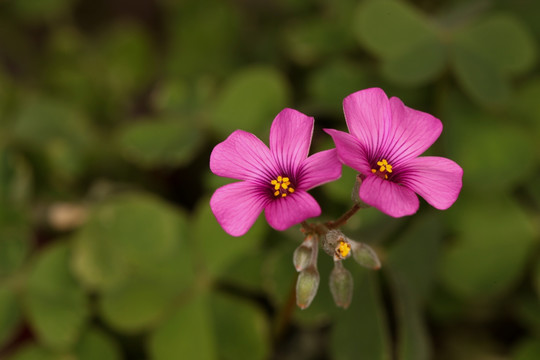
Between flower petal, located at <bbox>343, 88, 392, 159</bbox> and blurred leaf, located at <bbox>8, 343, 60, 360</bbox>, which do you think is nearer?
flower petal, located at <bbox>343, 88, 392, 159</bbox>

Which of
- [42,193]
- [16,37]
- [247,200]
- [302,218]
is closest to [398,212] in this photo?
[302,218]

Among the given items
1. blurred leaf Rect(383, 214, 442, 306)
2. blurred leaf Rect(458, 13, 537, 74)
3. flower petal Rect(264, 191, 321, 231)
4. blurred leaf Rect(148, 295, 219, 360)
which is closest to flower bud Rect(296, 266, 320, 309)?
flower petal Rect(264, 191, 321, 231)

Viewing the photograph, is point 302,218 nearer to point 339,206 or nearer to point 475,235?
point 339,206

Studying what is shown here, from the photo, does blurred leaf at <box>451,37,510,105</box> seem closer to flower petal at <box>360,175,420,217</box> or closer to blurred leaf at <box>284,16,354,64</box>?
blurred leaf at <box>284,16,354,64</box>

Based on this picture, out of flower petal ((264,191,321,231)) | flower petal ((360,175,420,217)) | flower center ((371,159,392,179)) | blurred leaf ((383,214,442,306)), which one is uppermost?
flower petal ((360,175,420,217))

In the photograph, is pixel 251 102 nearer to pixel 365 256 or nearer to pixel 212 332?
pixel 212 332

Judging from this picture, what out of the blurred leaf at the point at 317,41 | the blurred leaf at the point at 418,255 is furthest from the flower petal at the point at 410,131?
the blurred leaf at the point at 317,41

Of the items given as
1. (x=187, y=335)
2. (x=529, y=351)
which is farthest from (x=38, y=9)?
(x=529, y=351)

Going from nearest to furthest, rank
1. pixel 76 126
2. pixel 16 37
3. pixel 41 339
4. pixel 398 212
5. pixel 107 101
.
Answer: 1. pixel 398 212
2. pixel 41 339
3. pixel 76 126
4. pixel 107 101
5. pixel 16 37
